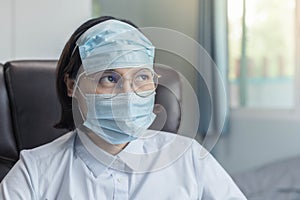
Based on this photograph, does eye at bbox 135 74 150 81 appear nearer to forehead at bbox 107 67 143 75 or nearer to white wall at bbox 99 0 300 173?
forehead at bbox 107 67 143 75

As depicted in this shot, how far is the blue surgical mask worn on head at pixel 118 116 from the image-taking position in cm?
108

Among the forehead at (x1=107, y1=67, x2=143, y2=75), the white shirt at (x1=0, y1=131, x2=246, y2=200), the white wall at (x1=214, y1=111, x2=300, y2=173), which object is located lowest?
the white wall at (x1=214, y1=111, x2=300, y2=173)

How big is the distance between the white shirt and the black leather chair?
23cm

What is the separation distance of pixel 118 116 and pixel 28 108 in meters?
0.46

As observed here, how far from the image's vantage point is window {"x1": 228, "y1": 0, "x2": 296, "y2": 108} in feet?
9.24

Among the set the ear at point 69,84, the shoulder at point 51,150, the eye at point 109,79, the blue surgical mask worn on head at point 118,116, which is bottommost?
the shoulder at point 51,150

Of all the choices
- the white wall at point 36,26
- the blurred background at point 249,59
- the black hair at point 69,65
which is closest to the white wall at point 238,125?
the blurred background at point 249,59

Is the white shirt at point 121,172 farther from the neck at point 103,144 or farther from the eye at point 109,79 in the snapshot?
the eye at point 109,79

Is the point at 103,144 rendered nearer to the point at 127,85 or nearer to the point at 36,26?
the point at 127,85

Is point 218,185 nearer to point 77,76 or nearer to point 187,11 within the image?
point 77,76

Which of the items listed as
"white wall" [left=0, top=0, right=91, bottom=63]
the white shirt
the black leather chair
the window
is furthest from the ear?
the window

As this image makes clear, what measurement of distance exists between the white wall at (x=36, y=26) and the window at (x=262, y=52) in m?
1.22

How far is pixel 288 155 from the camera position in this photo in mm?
2799

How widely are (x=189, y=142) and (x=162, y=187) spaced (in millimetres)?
136
